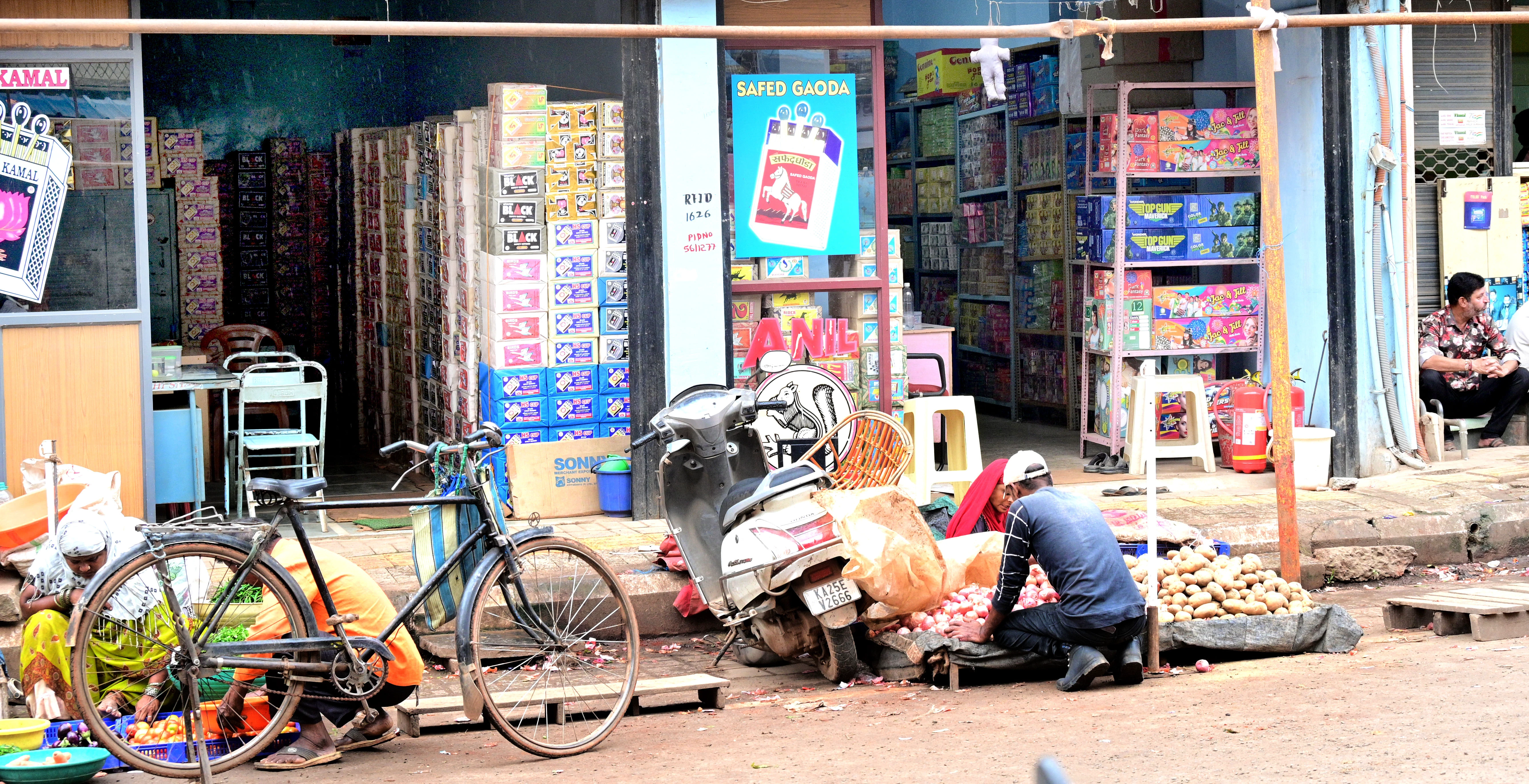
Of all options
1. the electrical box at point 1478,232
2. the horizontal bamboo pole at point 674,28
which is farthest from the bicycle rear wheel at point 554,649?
the electrical box at point 1478,232

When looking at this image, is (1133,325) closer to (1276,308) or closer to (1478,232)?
(1478,232)

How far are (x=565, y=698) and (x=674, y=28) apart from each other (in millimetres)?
3126

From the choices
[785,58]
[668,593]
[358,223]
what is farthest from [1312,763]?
[358,223]

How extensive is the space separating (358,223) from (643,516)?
6.07 meters

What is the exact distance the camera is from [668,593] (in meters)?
8.41

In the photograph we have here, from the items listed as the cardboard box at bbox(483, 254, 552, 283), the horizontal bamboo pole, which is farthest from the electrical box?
the cardboard box at bbox(483, 254, 552, 283)

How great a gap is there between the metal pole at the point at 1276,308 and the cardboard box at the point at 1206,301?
316 centimetres

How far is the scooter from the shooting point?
6.89 metres

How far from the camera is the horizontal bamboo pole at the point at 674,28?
6898 mm

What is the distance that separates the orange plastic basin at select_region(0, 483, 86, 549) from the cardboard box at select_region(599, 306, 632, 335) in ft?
10.6

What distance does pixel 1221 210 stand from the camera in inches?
449

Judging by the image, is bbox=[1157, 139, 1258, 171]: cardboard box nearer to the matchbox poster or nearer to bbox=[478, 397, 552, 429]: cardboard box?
the matchbox poster

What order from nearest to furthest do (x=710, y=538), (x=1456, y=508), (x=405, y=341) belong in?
(x=710, y=538)
(x=1456, y=508)
(x=405, y=341)

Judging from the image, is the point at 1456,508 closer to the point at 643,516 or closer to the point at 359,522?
the point at 643,516
